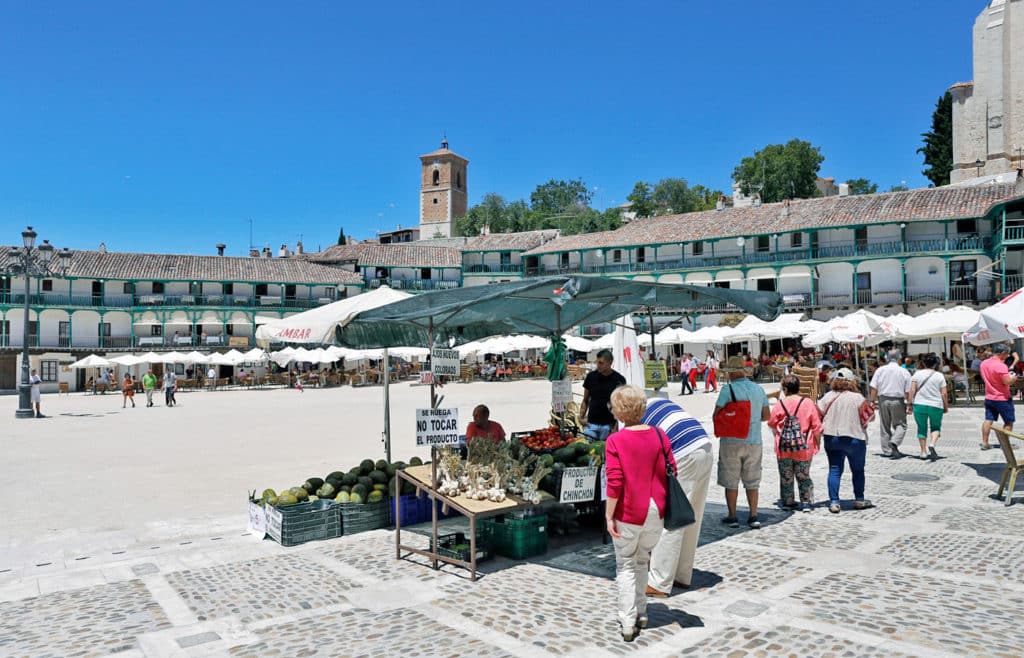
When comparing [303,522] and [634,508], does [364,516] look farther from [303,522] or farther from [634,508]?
[634,508]

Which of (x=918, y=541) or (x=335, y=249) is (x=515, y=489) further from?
(x=335, y=249)

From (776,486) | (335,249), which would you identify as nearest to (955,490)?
(776,486)

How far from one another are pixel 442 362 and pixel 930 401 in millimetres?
7382

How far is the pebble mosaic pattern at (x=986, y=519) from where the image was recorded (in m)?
6.32

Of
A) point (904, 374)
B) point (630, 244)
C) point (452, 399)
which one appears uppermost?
point (630, 244)

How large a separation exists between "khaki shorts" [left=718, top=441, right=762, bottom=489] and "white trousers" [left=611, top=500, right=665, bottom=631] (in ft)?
8.14

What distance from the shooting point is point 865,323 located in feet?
53.8

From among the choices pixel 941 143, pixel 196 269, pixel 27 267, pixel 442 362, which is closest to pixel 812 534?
pixel 442 362

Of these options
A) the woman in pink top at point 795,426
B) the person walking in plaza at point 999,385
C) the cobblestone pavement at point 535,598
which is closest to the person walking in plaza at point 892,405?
the person walking in plaza at point 999,385

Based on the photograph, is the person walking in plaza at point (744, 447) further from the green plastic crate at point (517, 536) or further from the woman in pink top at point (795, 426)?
the green plastic crate at point (517, 536)

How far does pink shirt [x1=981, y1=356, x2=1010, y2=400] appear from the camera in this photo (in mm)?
9164

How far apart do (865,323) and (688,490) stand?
1339cm

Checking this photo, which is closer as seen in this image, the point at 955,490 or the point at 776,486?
the point at 955,490

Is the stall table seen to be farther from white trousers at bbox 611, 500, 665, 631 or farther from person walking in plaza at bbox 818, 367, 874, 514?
person walking in plaza at bbox 818, 367, 874, 514
